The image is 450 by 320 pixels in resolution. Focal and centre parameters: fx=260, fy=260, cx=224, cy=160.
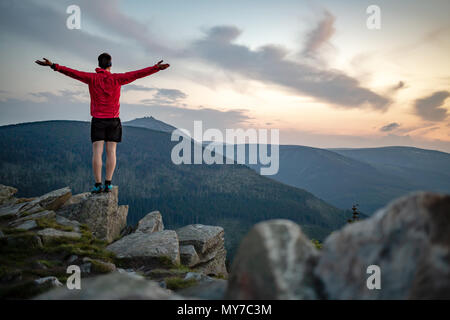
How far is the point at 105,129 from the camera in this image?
1048 cm

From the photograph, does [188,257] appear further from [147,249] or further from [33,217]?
[33,217]

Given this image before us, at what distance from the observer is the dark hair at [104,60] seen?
1012cm

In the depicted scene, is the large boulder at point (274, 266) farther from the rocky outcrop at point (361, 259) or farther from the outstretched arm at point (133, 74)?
the outstretched arm at point (133, 74)

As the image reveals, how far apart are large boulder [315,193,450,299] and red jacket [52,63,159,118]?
8.67m

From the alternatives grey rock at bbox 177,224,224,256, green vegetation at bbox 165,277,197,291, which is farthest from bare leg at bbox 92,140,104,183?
grey rock at bbox 177,224,224,256

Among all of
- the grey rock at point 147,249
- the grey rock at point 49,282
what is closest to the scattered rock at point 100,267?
the grey rock at point 49,282

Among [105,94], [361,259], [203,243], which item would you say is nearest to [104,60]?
[105,94]

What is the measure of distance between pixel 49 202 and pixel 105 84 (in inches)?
414

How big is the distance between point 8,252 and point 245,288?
9725 mm

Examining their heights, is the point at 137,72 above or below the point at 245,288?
above
